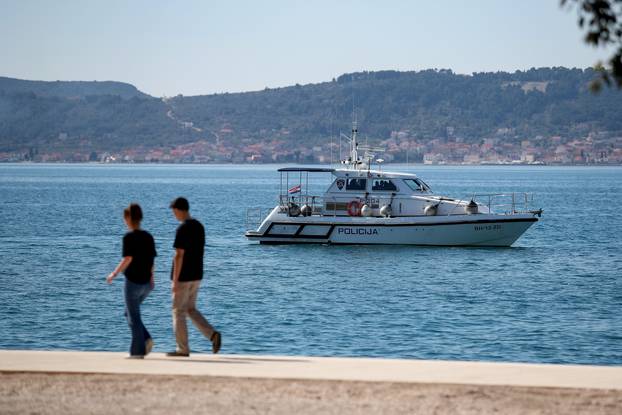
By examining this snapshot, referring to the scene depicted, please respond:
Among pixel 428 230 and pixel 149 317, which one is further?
pixel 428 230

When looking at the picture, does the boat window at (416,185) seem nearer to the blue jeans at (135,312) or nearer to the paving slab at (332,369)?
the paving slab at (332,369)

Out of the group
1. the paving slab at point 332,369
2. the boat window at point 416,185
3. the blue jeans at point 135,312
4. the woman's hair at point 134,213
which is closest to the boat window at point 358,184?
the boat window at point 416,185

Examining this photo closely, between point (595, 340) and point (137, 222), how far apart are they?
12.9 metres

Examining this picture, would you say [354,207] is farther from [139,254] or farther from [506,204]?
[139,254]

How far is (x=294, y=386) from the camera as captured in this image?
452 inches

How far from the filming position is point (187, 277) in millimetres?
13367

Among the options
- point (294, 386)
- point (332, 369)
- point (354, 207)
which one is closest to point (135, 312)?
point (332, 369)

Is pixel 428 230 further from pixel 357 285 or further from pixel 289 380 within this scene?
pixel 289 380

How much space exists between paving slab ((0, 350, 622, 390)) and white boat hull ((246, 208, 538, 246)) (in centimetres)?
2895

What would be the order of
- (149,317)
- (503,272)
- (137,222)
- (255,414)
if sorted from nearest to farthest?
(255,414), (137,222), (149,317), (503,272)

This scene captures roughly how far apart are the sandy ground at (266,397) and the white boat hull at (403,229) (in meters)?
30.4

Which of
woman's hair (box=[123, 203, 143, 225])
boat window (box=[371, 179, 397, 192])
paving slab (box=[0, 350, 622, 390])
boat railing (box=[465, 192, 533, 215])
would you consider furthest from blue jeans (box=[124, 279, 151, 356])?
boat window (box=[371, 179, 397, 192])

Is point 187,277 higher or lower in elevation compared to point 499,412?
higher

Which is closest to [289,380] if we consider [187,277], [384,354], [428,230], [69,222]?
[187,277]
